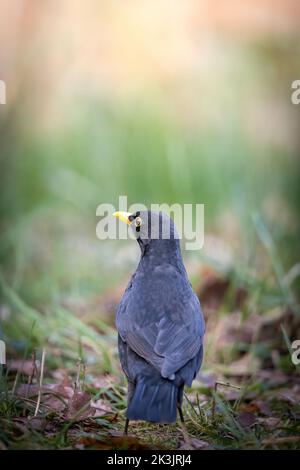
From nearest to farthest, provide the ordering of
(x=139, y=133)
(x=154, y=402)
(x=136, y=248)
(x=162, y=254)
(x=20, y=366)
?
(x=154, y=402) → (x=162, y=254) → (x=20, y=366) → (x=136, y=248) → (x=139, y=133)

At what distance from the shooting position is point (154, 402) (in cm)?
326

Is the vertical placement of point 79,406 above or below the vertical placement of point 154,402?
below

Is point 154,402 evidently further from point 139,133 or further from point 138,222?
point 139,133

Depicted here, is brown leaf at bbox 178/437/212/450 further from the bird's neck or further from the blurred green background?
the blurred green background

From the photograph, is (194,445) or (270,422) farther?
(270,422)

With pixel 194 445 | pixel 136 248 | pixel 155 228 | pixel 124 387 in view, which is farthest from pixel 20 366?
pixel 136 248

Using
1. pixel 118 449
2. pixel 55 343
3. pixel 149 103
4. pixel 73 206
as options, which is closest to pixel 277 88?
pixel 149 103

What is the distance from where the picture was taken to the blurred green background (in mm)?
6262

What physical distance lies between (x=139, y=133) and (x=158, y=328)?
4.80 metres

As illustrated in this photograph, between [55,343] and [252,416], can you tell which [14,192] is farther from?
[252,416]

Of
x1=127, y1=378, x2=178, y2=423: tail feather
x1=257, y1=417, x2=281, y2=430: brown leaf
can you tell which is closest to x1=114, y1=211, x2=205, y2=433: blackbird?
x1=127, y1=378, x2=178, y2=423: tail feather

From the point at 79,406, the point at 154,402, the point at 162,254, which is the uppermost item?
the point at 162,254

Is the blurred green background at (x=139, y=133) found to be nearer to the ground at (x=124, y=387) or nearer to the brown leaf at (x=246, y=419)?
the ground at (x=124, y=387)

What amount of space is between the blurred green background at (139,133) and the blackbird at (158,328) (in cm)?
146
